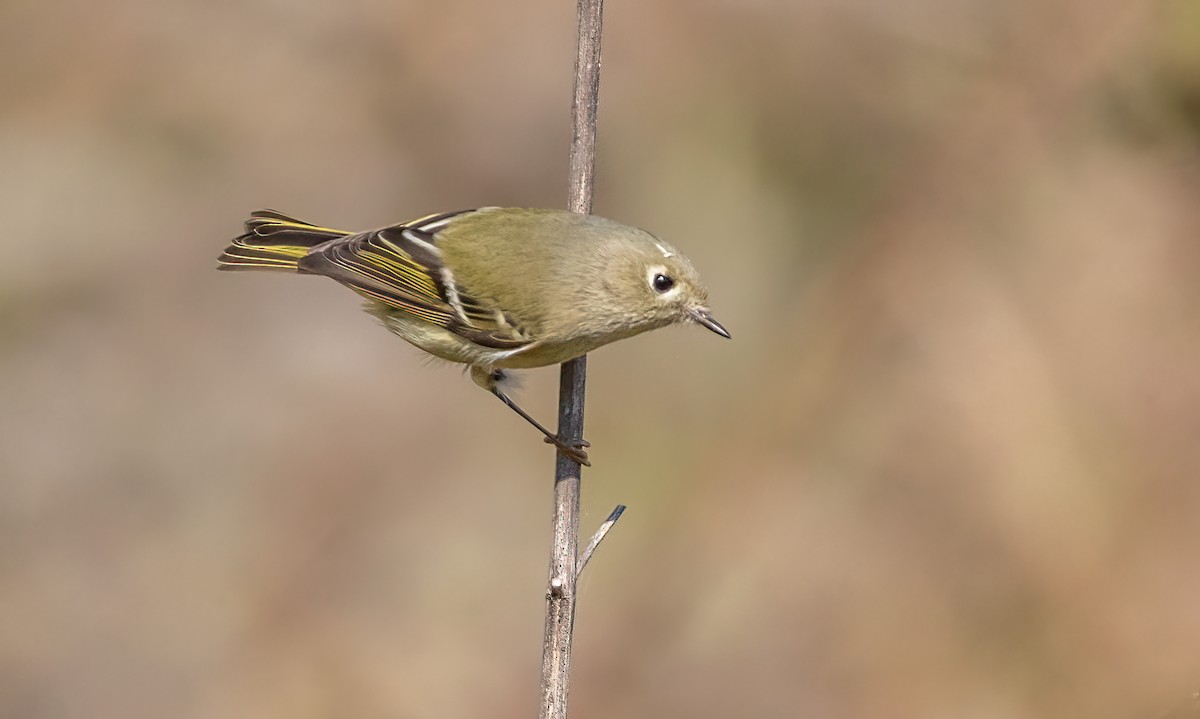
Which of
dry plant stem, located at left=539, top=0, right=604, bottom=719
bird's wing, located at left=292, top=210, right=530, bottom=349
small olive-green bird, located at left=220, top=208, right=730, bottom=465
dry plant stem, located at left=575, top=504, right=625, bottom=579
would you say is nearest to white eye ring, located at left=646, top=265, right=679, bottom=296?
small olive-green bird, located at left=220, top=208, right=730, bottom=465

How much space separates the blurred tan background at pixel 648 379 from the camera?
4363 mm

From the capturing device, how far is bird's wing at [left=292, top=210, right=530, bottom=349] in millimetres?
2814

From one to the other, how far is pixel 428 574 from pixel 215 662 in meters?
0.80

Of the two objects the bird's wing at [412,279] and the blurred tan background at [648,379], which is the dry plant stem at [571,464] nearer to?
the bird's wing at [412,279]

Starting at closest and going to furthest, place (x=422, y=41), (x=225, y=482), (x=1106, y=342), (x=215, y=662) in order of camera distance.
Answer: (x=215, y=662)
(x=225, y=482)
(x=1106, y=342)
(x=422, y=41)

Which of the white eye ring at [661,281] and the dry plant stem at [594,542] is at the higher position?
the white eye ring at [661,281]

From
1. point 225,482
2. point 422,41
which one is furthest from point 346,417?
point 422,41

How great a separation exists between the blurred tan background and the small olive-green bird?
5.35 ft

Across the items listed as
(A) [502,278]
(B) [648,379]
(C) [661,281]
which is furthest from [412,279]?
(B) [648,379]

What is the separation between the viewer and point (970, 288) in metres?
4.94

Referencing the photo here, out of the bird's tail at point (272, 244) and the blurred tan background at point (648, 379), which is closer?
the bird's tail at point (272, 244)

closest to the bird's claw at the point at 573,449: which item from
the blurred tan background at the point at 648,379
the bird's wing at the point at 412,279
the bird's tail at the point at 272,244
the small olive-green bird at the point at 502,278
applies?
the small olive-green bird at the point at 502,278

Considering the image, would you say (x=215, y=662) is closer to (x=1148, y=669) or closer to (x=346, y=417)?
(x=346, y=417)

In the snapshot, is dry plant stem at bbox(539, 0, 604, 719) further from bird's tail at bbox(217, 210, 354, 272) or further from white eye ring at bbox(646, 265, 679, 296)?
bird's tail at bbox(217, 210, 354, 272)
